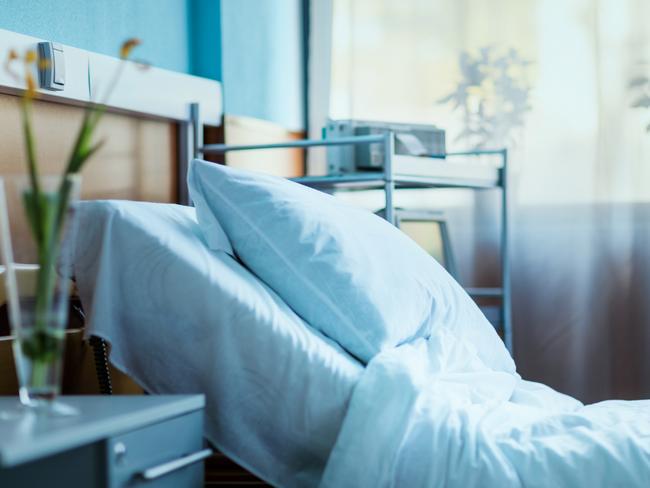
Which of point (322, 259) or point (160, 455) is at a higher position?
point (322, 259)

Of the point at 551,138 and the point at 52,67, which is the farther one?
the point at 551,138

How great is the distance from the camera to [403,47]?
299 cm

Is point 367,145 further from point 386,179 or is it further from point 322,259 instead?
point 322,259

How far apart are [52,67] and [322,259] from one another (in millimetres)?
705

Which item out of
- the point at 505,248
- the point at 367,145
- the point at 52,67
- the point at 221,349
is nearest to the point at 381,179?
the point at 367,145

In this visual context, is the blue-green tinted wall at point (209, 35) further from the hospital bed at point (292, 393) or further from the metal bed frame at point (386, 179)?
the hospital bed at point (292, 393)

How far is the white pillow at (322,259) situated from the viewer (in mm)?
1484

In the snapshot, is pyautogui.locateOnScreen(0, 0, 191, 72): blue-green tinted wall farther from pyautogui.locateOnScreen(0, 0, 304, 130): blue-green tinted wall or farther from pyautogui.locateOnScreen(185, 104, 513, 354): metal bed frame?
pyautogui.locateOnScreen(185, 104, 513, 354): metal bed frame

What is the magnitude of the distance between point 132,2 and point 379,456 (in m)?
1.38

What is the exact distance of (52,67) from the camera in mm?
1839

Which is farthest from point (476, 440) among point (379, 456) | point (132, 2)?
point (132, 2)

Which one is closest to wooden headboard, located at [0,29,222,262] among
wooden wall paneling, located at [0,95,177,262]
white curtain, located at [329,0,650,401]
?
wooden wall paneling, located at [0,95,177,262]

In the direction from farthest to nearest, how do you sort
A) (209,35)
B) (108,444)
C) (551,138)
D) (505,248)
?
(551,138) → (505,248) → (209,35) → (108,444)

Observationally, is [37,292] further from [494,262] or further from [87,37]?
[494,262]
